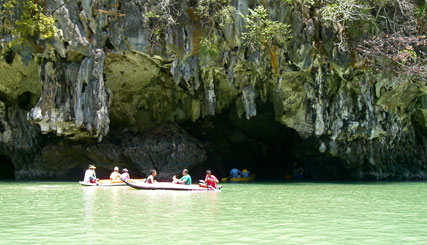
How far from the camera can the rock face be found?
1958cm

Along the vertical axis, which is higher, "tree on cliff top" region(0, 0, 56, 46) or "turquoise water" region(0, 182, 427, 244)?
"tree on cliff top" region(0, 0, 56, 46)

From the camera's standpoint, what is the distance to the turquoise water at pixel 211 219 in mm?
7921

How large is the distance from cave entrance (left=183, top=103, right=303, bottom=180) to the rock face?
0.08 m

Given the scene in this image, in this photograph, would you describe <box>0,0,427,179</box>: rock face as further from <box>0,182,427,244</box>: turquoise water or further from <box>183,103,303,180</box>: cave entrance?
<box>0,182,427,244</box>: turquoise water

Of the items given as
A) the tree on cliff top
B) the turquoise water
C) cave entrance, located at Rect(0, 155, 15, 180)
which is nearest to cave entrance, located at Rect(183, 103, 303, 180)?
cave entrance, located at Rect(0, 155, 15, 180)

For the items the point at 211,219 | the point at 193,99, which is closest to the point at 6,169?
the point at 193,99

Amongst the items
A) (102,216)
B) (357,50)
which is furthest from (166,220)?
(357,50)

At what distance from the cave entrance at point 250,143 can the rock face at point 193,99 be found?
3.2 inches

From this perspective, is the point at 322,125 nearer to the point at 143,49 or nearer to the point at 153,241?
the point at 143,49

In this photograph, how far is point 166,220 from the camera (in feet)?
31.7

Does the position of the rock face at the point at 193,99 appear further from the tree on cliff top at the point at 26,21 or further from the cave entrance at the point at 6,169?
the cave entrance at the point at 6,169

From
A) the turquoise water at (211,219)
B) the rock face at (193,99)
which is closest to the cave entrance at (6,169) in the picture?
the rock face at (193,99)

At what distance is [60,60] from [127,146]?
6.26 m

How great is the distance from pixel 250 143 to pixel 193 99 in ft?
19.0
